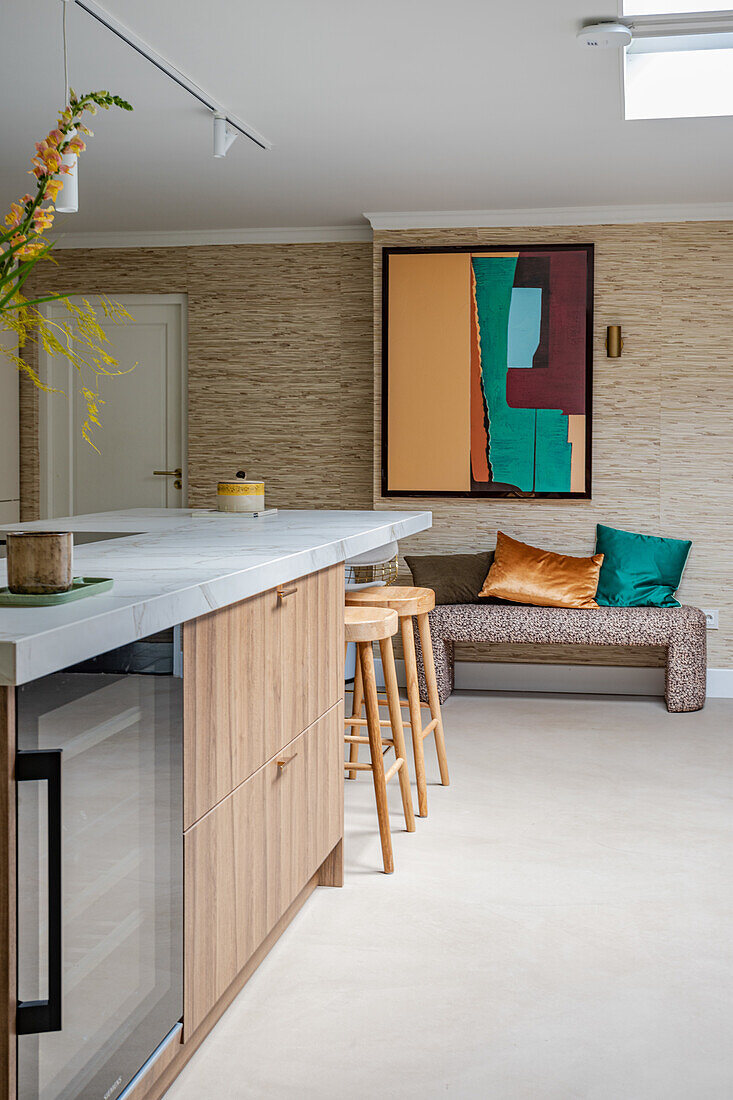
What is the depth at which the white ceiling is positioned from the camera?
341cm

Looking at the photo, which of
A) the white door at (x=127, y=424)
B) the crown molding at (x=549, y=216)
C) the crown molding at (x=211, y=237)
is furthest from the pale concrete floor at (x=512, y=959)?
the crown molding at (x=211, y=237)

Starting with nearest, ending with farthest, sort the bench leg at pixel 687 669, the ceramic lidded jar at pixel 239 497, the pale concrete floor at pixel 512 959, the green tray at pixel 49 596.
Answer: the green tray at pixel 49 596 → the pale concrete floor at pixel 512 959 → the ceramic lidded jar at pixel 239 497 → the bench leg at pixel 687 669

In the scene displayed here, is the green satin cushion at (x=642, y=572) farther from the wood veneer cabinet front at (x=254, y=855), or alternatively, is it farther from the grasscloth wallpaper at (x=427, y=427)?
the wood veneer cabinet front at (x=254, y=855)

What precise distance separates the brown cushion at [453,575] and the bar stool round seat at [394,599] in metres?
1.97

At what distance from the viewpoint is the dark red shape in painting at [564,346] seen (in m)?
6.16

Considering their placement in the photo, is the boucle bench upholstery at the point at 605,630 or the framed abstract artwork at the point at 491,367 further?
the framed abstract artwork at the point at 491,367

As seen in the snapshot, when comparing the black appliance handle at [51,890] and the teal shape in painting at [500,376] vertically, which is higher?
the teal shape in painting at [500,376]

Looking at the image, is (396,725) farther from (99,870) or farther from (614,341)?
(614,341)

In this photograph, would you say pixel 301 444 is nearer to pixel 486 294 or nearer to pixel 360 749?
pixel 486 294

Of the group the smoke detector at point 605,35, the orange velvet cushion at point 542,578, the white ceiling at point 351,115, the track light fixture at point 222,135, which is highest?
the white ceiling at point 351,115

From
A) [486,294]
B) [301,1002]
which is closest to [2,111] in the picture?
[486,294]

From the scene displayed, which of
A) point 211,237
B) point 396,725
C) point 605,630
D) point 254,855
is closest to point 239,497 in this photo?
point 396,725

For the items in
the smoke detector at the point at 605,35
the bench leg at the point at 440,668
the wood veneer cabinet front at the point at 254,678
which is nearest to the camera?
the wood veneer cabinet front at the point at 254,678

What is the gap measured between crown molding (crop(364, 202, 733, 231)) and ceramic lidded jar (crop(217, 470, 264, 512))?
9.21 feet
